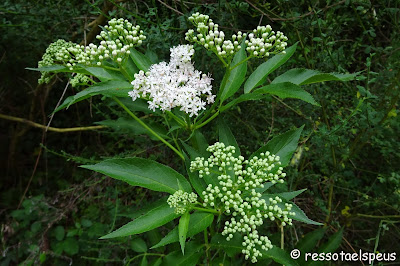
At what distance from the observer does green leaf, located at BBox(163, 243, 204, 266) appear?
1549mm

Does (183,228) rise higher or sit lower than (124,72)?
lower

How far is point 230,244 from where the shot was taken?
1.53 meters

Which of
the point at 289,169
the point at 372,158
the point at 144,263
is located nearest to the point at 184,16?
the point at 289,169

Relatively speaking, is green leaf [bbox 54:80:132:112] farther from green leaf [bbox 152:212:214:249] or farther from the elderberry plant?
green leaf [bbox 152:212:214:249]

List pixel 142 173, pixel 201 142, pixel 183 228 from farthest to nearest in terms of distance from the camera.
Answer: pixel 201 142 < pixel 142 173 < pixel 183 228

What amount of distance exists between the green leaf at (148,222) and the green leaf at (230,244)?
0.36 m

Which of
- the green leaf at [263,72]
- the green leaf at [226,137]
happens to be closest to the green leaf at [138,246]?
the green leaf at [226,137]

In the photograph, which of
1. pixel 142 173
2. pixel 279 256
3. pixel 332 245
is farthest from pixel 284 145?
pixel 332 245

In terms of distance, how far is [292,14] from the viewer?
1984mm

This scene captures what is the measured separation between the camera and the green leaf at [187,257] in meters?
1.55

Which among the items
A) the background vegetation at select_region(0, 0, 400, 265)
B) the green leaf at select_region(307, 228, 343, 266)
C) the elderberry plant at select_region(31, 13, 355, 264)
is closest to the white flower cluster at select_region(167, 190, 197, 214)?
the elderberry plant at select_region(31, 13, 355, 264)

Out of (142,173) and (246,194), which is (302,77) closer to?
(246,194)

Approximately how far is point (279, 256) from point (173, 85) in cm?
96

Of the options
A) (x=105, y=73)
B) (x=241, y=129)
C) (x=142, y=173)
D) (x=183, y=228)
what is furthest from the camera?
(x=241, y=129)
